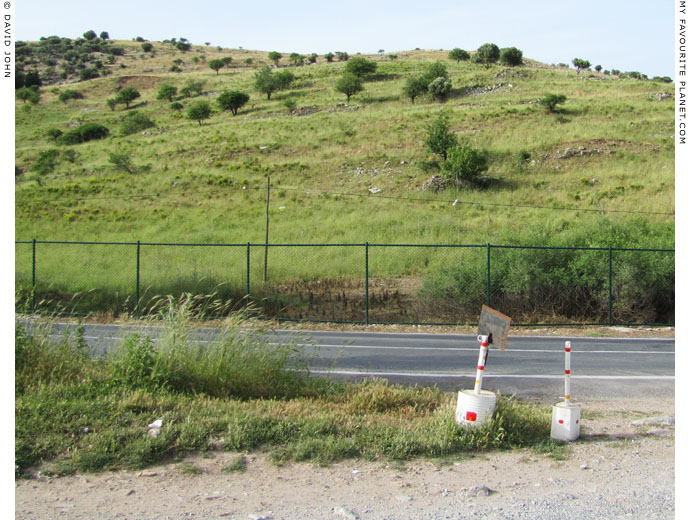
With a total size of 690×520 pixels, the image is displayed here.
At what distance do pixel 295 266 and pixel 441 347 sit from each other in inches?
485

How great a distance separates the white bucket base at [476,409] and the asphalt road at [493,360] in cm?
280

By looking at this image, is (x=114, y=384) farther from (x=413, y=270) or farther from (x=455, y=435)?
(x=413, y=270)

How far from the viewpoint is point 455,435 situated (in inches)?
265

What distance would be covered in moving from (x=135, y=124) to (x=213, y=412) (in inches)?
2567

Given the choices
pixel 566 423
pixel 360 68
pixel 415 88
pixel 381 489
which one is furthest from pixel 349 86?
pixel 381 489

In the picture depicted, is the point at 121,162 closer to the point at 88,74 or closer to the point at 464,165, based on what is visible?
the point at 464,165

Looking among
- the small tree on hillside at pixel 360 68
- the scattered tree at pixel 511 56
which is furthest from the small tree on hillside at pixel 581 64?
the small tree on hillside at pixel 360 68

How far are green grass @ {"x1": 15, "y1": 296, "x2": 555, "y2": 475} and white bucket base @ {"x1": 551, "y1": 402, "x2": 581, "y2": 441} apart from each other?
0.18m

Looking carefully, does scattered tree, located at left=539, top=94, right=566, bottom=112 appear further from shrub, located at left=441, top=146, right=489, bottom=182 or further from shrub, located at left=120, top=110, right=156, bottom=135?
shrub, located at left=120, top=110, right=156, bottom=135

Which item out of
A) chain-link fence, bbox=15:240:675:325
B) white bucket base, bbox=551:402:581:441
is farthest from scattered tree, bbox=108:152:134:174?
white bucket base, bbox=551:402:581:441

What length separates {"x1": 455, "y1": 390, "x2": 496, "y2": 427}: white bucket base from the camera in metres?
6.84

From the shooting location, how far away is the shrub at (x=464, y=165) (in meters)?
41.3

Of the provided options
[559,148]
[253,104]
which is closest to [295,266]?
[559,148]

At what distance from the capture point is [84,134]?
6588 centimetres
